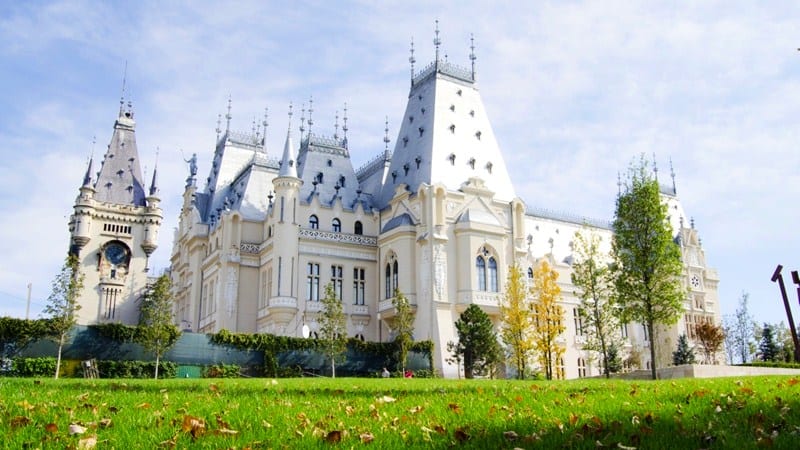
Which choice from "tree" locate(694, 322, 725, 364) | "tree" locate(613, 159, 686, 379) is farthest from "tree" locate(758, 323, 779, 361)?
"tree" locate(613, 159, 686, 379)

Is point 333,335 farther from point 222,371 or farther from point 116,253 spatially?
point 116,253

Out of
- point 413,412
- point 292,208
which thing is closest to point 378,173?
point 292,208

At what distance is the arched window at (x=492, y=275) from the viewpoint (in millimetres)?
53231

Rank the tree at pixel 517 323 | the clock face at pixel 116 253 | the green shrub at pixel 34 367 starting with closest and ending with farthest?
the green shrub at pixel 34 367, the tree at pixel 517 323, the clock face at pixel 116 253

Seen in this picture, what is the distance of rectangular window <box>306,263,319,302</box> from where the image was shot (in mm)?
54219

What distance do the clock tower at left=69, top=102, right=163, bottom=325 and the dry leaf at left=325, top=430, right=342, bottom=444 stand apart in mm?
88216

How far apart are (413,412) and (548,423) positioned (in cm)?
220

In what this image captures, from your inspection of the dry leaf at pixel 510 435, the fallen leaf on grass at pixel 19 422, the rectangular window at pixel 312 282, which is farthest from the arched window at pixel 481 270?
the fallen leaf on grass at pixel 19 422

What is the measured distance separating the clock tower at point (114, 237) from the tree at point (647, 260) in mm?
70549

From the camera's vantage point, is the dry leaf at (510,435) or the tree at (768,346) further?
the tree at (768,346)

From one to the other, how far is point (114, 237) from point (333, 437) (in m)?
91.1

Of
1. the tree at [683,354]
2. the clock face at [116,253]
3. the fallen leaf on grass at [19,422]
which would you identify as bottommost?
the fallen leaf on grass at [19,422]

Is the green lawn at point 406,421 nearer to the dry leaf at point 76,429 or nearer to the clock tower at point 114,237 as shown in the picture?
→ the dry leaf at point 76,429

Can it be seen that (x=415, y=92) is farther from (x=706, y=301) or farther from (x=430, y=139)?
(x=706, y=301)
